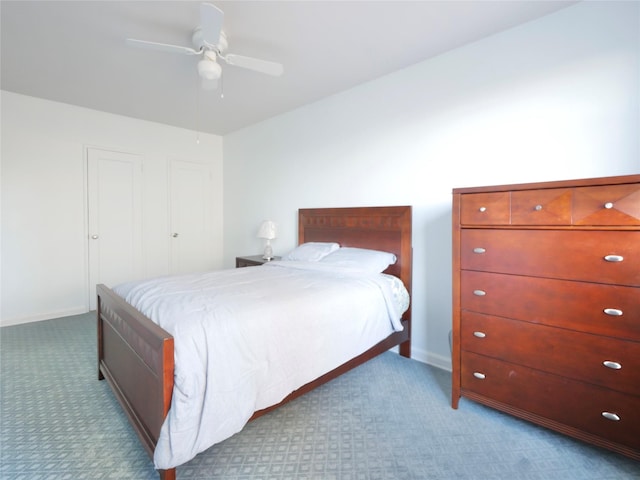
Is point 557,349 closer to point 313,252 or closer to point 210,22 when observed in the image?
point 313,252

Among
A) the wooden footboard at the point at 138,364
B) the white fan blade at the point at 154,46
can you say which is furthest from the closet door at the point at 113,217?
the white fan blade at the point at 154,46

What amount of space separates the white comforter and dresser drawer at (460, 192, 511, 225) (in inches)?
32.3

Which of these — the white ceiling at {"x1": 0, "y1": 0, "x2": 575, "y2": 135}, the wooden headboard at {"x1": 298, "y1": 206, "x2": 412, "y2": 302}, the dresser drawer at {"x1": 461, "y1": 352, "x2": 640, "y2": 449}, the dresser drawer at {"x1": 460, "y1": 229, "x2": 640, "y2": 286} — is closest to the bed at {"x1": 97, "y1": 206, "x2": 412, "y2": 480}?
the wooden headboard at {"x1": 298, "y1": 206, "x2": 412, "y2": 302}

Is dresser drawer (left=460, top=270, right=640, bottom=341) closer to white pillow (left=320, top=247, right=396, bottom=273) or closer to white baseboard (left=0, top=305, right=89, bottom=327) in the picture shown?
white pillow (left=320, top=247, right=396, bottom=273)

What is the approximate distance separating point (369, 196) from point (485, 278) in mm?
1515

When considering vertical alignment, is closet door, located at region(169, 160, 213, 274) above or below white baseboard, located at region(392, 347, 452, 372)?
above

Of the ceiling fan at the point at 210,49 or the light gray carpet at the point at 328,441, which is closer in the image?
the light gray carpet at the point at 328,441

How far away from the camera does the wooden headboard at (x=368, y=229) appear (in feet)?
9.02

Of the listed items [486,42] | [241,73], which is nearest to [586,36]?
[486,42]

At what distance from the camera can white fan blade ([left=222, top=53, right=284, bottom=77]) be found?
215 cm

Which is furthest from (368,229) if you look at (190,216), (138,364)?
(190,216)

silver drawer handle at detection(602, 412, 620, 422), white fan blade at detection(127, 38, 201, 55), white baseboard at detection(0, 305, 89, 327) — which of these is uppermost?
white fan blade at detection(127, 38, 201, 55)

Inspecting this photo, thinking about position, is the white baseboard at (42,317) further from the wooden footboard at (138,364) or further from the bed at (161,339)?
the wooden footboard at (138,364)

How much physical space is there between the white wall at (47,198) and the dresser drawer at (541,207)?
4591 millimetres
